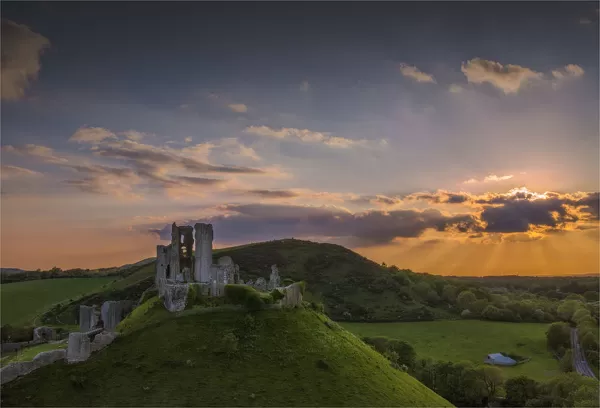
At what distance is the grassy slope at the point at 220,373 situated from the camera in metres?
45.1

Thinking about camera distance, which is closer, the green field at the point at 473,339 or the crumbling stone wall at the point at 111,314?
the crumbling stone wall at the point at 111,314

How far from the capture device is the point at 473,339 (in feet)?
529

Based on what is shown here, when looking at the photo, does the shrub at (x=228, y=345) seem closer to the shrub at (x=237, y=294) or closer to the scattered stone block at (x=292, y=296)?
the shrub at (x=237, y=294)

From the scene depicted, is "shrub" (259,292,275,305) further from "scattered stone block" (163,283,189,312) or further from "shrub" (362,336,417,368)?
"shrub" (362,336,417,368)

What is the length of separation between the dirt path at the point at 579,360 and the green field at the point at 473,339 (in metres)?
5.01

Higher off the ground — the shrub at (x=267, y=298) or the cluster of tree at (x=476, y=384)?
the shrub at (x=267, y=298)

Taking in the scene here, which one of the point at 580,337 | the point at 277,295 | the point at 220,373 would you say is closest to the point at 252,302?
the point at 277,295

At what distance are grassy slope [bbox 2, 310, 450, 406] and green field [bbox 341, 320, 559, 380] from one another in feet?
275

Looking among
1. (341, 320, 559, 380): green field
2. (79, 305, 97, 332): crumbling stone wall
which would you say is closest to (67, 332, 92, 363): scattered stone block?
(79, 305, 97, 332): crumbling stone wall

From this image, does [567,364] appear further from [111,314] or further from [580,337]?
[111,314]

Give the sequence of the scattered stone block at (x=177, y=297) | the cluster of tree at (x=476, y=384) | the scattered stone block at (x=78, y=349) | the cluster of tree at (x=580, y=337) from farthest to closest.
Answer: the cluster of tree at (x=580, y=337), the cluster of tree at (x=476, y=384), the scattered stone block at (x=177, y=297), the scattered stone block at (x=78, y=349)

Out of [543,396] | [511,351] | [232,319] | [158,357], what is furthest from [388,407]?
[511,351]

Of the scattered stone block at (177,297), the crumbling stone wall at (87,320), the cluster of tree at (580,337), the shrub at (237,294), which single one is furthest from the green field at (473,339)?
the scattered stone block at (177,297)

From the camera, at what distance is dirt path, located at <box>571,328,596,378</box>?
12426cm
